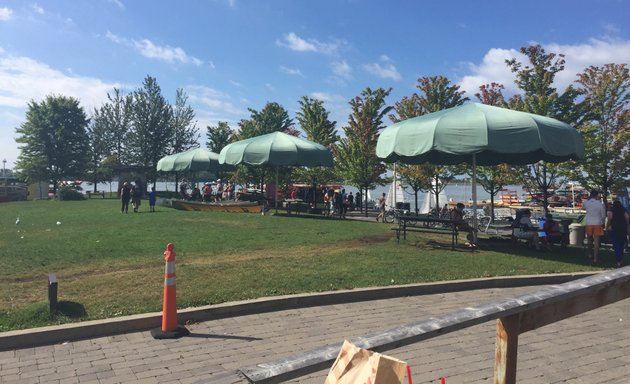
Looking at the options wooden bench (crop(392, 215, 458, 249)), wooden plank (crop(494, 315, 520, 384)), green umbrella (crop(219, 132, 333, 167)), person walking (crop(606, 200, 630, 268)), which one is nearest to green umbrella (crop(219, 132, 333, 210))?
green umbrella (crop(219, 132, 333, 167))

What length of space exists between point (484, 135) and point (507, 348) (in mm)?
8657

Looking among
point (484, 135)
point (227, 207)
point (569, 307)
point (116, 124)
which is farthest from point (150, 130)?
point (569, 307)

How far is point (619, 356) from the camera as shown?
191 inches

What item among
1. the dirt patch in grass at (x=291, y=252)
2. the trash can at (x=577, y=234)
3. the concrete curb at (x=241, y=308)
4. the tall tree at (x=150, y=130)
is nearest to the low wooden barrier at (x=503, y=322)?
the concrete curb at (x=241, y=308)

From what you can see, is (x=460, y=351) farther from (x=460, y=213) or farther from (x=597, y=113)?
(x=597, y=113)

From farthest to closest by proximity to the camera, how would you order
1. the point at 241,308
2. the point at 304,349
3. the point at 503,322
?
1. the point at 241,308
2. the point at 304,349
3. the point at 503,322

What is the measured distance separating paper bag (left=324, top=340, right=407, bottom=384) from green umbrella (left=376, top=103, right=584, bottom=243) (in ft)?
30.8

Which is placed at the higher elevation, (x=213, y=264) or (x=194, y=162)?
(x=194, y=162)

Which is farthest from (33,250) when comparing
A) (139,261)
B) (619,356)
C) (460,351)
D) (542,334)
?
(619,356)

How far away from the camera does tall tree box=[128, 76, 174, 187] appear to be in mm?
52344

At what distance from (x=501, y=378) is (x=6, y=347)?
5.00 meters

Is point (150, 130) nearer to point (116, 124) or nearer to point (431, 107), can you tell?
point (116, 124)

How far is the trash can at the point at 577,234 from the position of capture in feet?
46.4

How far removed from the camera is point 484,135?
10531 mm
